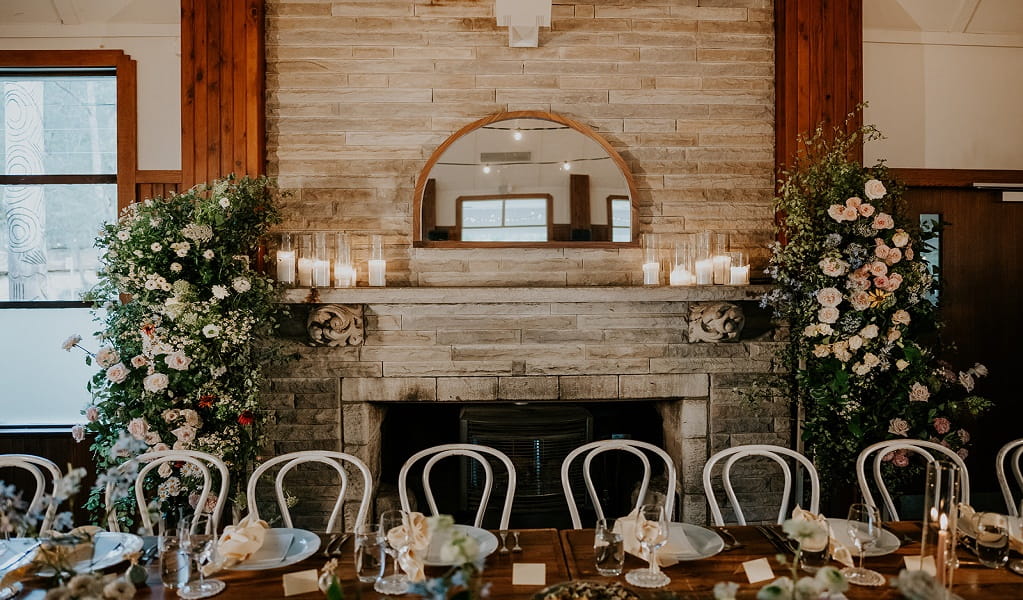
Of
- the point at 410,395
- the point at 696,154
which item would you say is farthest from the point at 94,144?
the point at 696,154

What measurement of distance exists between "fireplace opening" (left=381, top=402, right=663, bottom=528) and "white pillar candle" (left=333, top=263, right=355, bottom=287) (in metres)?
0.77

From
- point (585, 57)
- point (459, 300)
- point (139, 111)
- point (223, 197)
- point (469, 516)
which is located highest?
point (585, 57)

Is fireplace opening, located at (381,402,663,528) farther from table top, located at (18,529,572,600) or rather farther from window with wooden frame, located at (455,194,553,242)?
table top, located at (18,529,572,600)

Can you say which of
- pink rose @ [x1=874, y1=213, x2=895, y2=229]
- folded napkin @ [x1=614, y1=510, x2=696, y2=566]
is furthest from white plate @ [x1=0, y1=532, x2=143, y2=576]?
pink rose @ [x1=874, y1=213, x2=895, y2=229]

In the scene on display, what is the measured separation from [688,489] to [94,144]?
11.8 feet

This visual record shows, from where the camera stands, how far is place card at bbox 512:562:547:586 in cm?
173

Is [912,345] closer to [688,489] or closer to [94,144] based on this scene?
[688,489]

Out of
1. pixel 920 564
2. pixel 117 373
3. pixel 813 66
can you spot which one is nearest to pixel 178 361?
pixel 117 373

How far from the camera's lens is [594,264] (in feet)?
10.9

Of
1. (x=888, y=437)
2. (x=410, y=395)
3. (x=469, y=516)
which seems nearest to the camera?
(x=888, y=437)

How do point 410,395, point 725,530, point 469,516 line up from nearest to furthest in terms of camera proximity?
1. point 725,530
2. point 410,395
3. point 469,516

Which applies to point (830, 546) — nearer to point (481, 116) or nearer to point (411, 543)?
point (411, 543)

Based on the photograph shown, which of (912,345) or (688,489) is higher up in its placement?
(912,345)

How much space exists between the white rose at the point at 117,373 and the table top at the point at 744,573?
205 cm
